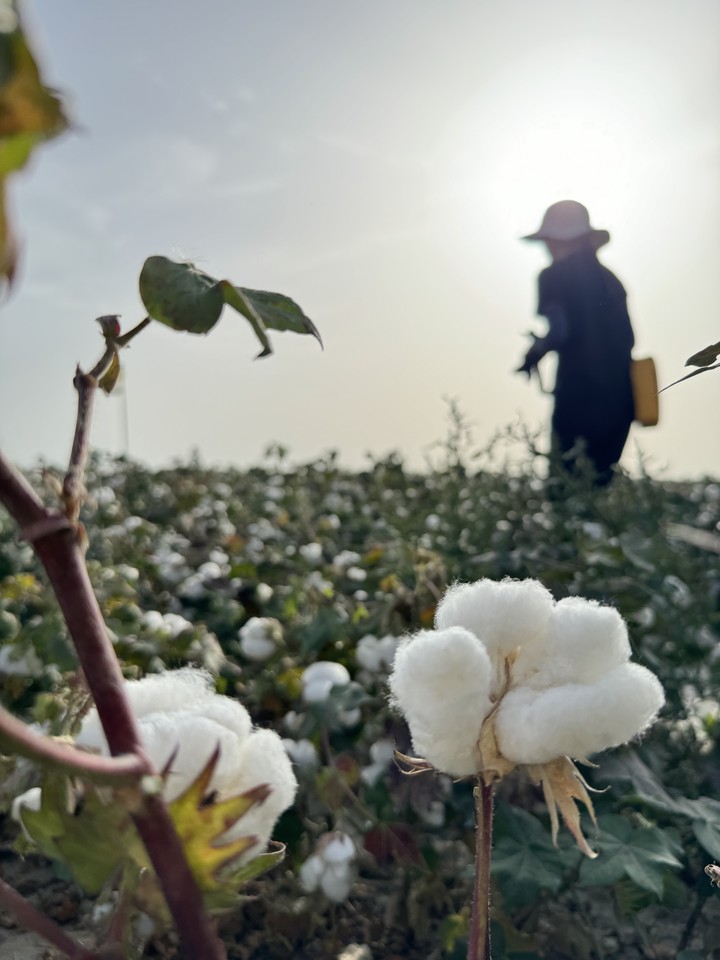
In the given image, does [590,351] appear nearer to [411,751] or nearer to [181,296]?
[411,751]

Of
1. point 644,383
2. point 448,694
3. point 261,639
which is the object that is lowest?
point 448,694

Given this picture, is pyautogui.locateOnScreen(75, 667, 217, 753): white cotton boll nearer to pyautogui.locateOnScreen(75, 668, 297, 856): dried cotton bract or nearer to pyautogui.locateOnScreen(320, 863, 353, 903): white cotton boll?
pyautogui.locateOnScreen(75, 668, 297, 856): dried cotton bract

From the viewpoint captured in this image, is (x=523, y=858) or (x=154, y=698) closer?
(x=154, y=698)

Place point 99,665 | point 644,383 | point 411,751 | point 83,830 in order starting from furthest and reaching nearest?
point 644,383
point 411,751
point 83,830
point 99,665

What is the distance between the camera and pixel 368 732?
1.72 metres

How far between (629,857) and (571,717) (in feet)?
2.65

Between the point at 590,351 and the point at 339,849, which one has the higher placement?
the point at 590,351

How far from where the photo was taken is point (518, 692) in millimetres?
593

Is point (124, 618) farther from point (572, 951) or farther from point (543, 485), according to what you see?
point (543, 485)

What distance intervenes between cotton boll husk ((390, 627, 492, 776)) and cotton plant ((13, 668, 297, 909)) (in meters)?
0.09

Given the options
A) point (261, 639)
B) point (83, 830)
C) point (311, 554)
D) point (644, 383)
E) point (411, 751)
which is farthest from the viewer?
point (311, 554)

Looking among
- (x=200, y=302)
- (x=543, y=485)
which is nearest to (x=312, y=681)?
(x=200, y=302)

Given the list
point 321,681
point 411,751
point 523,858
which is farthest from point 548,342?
point 523,858

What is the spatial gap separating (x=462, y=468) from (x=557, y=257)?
1.79 metres
